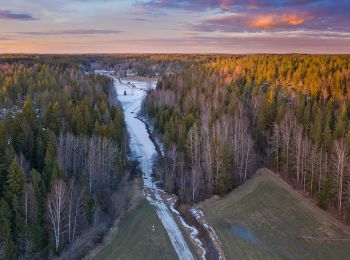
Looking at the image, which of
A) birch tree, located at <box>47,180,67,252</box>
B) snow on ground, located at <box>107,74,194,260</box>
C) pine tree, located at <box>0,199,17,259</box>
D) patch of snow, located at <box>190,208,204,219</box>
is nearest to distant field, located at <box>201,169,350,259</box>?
patch of snow, located at <box>190,208,204,219</box>

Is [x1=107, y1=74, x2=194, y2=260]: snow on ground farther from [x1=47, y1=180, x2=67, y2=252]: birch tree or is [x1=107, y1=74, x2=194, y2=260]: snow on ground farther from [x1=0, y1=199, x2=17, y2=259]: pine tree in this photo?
[x1=0, y1=199, x2=17, y2=259]: pine tree

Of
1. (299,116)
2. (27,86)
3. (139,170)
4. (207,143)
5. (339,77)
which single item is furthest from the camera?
A: (27,86)

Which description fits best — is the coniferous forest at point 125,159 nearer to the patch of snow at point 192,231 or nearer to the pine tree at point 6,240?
the pine tree at point 6,240

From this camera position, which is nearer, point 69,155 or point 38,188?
point 38,188

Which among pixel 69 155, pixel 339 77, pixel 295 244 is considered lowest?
pixel 295 244

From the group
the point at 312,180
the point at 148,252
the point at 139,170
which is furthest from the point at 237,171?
the point at 148,252

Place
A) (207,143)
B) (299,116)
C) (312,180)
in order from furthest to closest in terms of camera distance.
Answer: (299,116) < (207,143) < (312,180)

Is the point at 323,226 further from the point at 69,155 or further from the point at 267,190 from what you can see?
the point at 69,155

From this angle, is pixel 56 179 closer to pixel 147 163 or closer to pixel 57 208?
pixel 57 208
